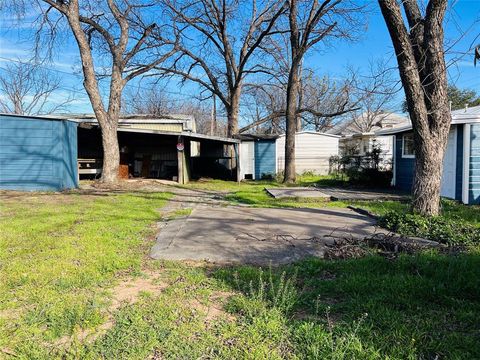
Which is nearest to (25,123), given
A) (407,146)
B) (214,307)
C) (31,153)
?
(31,153)

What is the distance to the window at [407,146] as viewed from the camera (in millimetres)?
13312

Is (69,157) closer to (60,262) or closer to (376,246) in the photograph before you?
(60,262)

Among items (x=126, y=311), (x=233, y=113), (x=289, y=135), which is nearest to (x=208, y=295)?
(x=126, y=311)

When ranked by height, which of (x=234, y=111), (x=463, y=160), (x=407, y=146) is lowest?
(x=463, y=160)

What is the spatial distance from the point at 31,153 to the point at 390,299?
1250 centimetres

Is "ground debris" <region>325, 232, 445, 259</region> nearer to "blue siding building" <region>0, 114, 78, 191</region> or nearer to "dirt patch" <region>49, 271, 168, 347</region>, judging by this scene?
"dirt patch" <region>49, 271, 168, 347</region>

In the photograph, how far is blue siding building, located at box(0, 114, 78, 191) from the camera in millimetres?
12156

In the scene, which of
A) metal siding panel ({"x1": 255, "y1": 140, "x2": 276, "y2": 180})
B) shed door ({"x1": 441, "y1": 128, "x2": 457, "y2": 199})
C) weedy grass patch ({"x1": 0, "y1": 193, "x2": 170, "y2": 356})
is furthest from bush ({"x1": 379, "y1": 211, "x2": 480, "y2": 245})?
metal siding panel ({"x1": 255, "y1": 140, "x2": 276, "y2": 180})

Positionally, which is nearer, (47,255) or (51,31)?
(47,255)

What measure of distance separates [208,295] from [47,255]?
2.34 meters

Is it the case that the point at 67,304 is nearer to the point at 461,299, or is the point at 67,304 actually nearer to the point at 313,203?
the point at 461,299

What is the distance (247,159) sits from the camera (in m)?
21.1

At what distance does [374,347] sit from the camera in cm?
236

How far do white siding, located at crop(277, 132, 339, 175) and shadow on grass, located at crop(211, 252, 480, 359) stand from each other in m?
20.2
